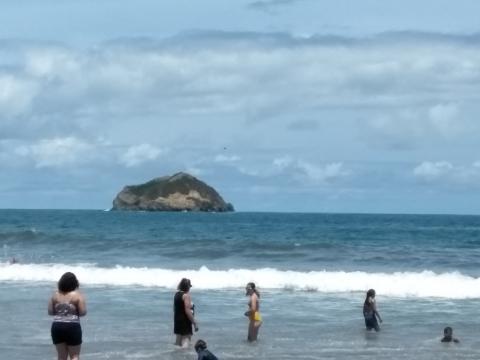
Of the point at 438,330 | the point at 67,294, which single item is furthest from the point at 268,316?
the point at 67,294

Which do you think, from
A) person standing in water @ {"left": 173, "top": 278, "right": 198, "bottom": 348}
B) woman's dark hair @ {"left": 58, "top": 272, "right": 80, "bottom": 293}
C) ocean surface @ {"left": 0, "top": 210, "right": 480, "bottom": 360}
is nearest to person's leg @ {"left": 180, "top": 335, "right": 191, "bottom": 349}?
person standing in water @ {"left": 173, "top": 278, "right": 198, "bottom": 348}

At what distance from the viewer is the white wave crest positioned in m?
31.4

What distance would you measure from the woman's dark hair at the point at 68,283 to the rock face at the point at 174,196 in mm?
145369

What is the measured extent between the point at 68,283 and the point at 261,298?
1554 centimetres

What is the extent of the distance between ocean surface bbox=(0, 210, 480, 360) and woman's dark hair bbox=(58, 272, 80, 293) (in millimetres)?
4833

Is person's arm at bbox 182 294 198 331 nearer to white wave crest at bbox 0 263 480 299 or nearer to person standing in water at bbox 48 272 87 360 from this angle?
person standing in water at bbox 48 272 87 360

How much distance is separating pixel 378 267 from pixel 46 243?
76.8 feet

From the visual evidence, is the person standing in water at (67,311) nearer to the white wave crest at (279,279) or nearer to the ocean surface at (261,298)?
the ocean surface at (261,298)

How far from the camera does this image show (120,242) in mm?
57844

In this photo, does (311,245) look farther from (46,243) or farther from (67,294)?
(67,294)

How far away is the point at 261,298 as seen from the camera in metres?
28.1

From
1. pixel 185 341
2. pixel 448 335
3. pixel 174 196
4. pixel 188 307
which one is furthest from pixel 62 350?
pixel 174 196

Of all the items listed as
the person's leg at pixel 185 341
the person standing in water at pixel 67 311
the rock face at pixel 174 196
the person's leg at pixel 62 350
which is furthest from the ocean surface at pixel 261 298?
the rock face at pixel 174 196

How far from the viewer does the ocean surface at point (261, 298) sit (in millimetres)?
18875
